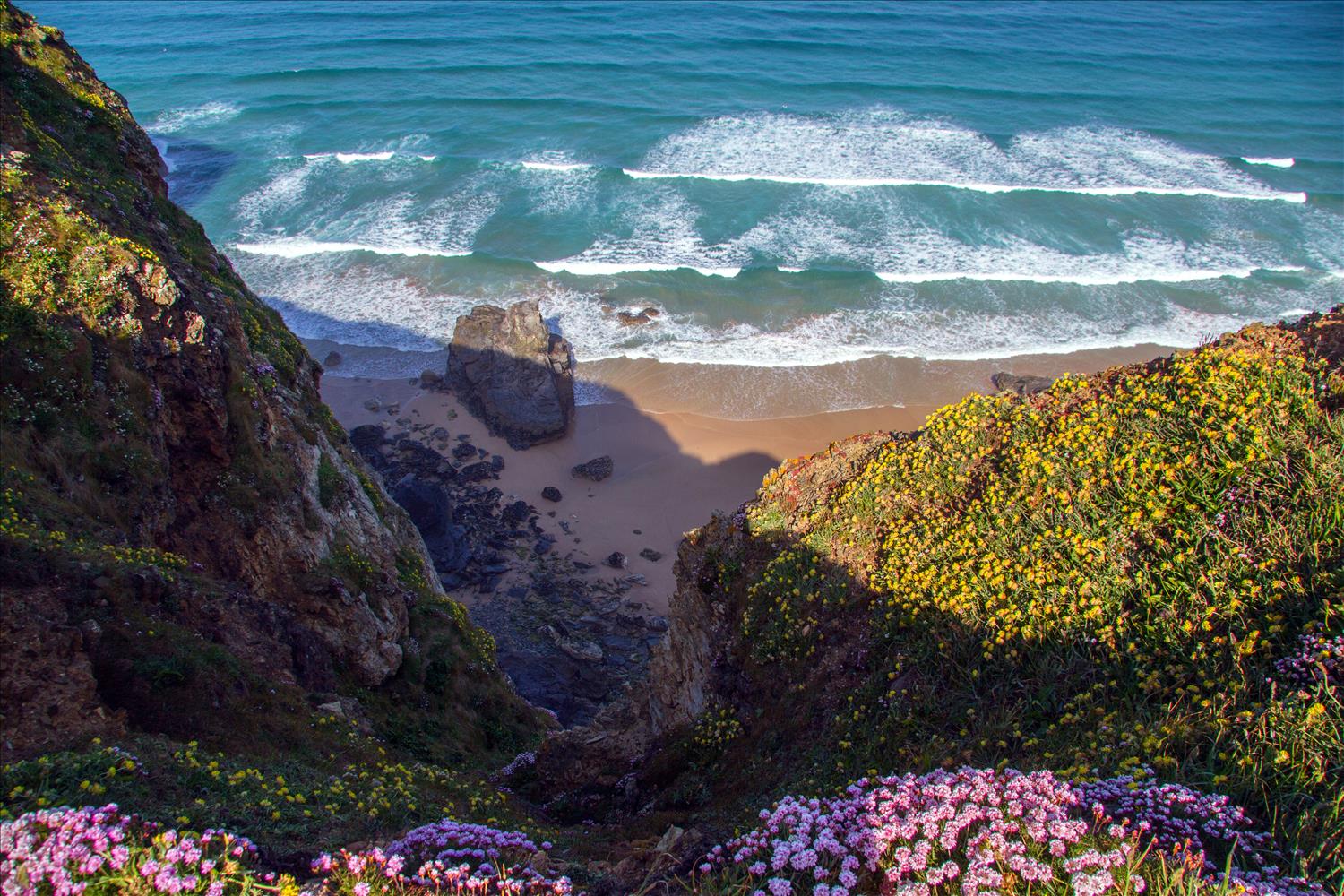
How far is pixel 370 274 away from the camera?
3509cm

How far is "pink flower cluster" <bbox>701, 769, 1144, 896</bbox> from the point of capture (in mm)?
4945

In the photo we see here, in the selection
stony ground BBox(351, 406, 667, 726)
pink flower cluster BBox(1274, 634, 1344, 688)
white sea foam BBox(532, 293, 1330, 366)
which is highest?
pink flower cluster BBox(1274, 634, 1344, 688)

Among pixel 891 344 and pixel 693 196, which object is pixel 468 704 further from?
pixel 693 196

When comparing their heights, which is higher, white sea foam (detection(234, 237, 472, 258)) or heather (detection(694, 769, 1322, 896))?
white sea foam (detection(234, 237, 472, 258))

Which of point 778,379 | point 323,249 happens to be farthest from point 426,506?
point 323,249

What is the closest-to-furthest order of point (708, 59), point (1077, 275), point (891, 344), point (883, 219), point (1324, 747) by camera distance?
1. point (1324, 747)
2. point (891, 344)
3. point (1077, 275)
4. point (883, 219)
5. point (708, 59)

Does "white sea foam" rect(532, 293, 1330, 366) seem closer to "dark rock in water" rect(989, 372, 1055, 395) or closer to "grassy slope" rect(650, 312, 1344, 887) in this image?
"dark rock in water" rect(989, 372, 1055, 395)

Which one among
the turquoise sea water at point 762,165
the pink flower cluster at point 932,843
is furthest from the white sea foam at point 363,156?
the pink flower cluster at point 932,843

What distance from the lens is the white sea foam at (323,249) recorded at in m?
36.3

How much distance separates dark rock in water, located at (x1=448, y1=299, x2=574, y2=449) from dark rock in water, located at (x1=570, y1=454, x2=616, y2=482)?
1.73 m

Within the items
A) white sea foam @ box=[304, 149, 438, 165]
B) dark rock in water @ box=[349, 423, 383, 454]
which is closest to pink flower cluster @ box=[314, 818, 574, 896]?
dark rock in water @ box=[349, 423, 383, 454]

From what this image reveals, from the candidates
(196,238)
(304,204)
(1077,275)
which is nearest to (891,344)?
(1077,275)

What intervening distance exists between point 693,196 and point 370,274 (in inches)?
602

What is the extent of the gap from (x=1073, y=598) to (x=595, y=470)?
18126mm
